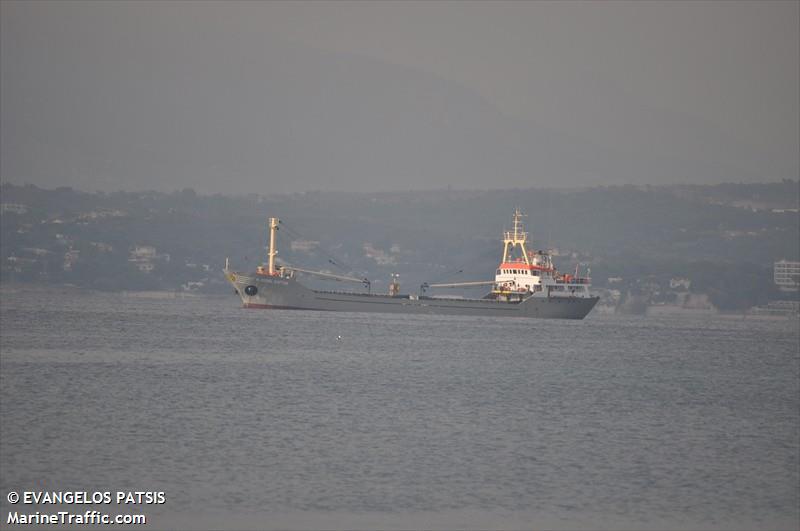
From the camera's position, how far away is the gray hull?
11400 centimetres

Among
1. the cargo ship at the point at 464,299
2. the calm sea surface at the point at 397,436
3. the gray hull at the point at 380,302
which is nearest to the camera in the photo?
the calm sea surface at the point at 397,436

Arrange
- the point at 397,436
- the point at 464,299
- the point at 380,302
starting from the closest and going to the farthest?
the point at 397,436
the point at 380,302
the point at 464,299

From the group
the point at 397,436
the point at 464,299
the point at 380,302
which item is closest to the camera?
the point at 397,436

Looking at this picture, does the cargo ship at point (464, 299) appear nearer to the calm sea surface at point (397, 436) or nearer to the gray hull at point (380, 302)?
the gray hull at point (380, 302)

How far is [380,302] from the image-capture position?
385 ft

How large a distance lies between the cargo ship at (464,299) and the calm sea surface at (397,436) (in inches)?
1898

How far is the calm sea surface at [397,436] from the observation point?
83.4 ft

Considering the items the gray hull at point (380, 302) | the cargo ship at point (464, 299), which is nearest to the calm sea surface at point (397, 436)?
the gray hull at point (380, 302)

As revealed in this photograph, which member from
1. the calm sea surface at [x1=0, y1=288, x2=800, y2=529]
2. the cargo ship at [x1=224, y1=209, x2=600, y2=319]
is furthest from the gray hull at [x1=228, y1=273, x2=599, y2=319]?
the calm sea surface at [x1=0, y1=288, x2=800, y2=529]

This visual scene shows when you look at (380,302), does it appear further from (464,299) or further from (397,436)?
(397,436)

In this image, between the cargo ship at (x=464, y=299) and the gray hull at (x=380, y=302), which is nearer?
the gray hull at (x=380, y=302)

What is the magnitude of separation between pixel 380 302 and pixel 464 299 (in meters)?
7.73

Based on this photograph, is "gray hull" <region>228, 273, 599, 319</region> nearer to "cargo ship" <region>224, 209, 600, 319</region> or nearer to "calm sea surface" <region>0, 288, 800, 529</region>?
"cargo ship" <region>224, 209, 600, 319</region>

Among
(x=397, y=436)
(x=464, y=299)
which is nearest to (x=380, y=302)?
(x=464, y=299)
